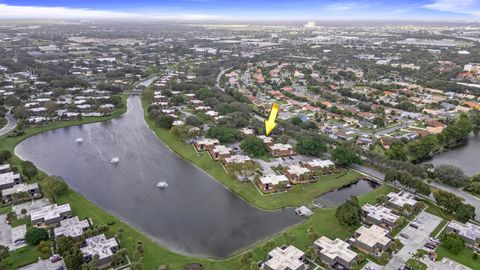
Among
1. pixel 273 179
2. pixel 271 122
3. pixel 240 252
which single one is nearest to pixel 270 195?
pixel 273 179

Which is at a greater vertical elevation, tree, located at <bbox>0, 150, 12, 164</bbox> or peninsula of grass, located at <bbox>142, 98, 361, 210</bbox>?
tree, located at <bbox>0, 150, 12, 164</bbox>

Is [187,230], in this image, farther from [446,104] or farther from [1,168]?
[446,104]

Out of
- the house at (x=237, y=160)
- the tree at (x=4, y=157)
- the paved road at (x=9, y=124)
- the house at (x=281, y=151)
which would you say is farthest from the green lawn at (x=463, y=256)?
the paved road at (x=9, y=124)

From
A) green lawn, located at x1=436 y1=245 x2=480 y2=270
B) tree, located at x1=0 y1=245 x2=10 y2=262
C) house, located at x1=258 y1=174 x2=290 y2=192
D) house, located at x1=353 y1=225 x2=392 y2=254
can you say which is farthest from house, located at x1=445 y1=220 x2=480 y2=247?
tree, located at x1=0 y1=245 x2=10 y2=262

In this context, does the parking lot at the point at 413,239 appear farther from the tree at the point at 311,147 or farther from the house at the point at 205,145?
the house at the point at 205,145

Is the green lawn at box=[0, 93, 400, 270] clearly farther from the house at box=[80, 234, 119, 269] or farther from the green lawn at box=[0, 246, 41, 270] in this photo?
the house at box=[80, 234, 119, 269]

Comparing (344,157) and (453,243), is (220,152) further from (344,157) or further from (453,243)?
(453,243)

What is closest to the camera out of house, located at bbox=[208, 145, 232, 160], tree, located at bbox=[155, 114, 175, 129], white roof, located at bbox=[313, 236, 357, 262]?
white roof, located at bbox=[313, 236, 357, 262]
